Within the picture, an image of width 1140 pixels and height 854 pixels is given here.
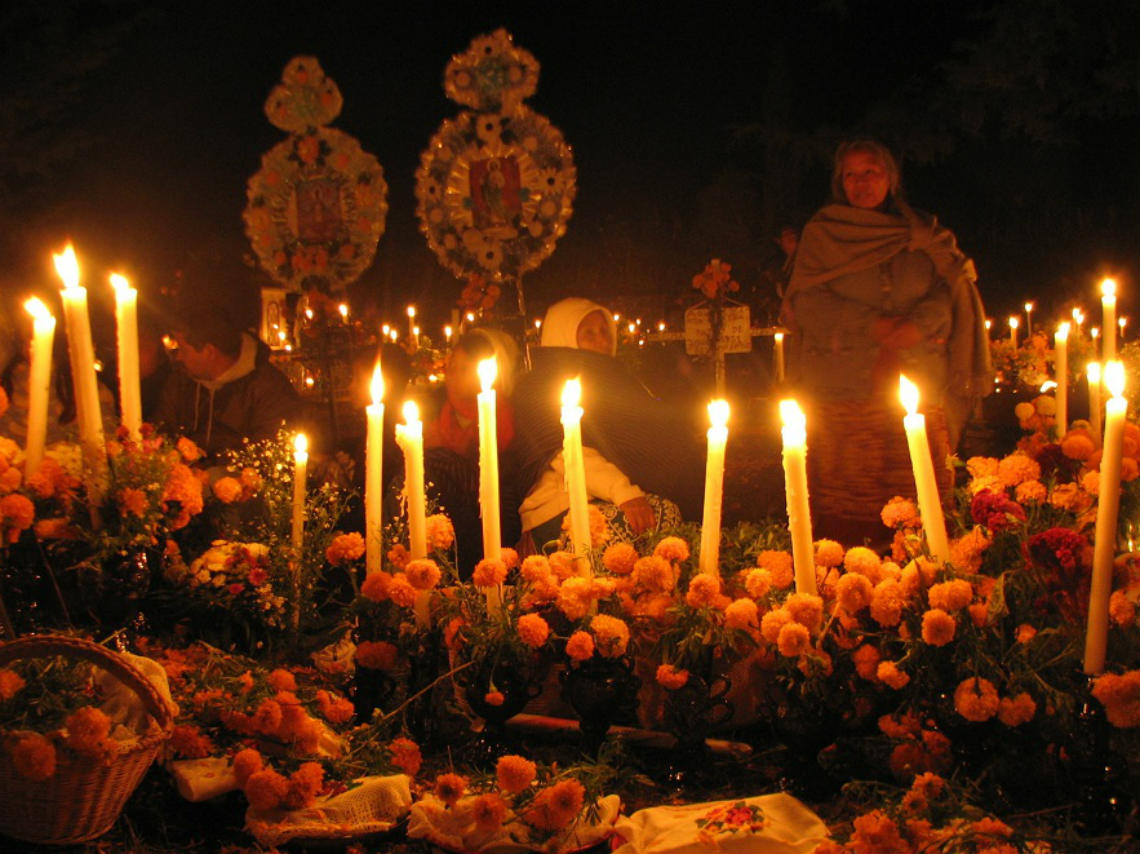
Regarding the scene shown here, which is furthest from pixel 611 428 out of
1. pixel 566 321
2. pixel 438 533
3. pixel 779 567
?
pixel 779 567

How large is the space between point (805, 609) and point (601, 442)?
168 cm

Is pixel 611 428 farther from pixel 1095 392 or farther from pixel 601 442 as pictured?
pixel 1095 392

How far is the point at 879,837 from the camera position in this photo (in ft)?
4.86

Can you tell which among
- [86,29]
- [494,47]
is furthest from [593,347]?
[86,29]

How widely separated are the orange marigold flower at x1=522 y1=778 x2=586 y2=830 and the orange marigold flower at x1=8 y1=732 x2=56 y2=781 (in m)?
0.75

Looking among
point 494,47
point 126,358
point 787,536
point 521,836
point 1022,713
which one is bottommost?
point 521,836

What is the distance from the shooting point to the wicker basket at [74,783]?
5.60 feet

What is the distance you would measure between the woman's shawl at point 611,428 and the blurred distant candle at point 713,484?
1.37 meters

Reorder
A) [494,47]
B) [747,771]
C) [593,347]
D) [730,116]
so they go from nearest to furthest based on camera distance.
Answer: [747,771]
[593,347]
[494,47]
[730,116]

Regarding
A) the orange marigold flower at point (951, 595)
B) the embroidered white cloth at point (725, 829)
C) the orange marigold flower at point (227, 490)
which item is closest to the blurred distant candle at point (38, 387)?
the orange marigold flower at point (227, 490)

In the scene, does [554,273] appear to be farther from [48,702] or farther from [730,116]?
[48,702]

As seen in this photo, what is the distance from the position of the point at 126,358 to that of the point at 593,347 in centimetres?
179

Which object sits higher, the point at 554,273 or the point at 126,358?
the point at 554,273

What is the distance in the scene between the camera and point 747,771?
2.04 metres
